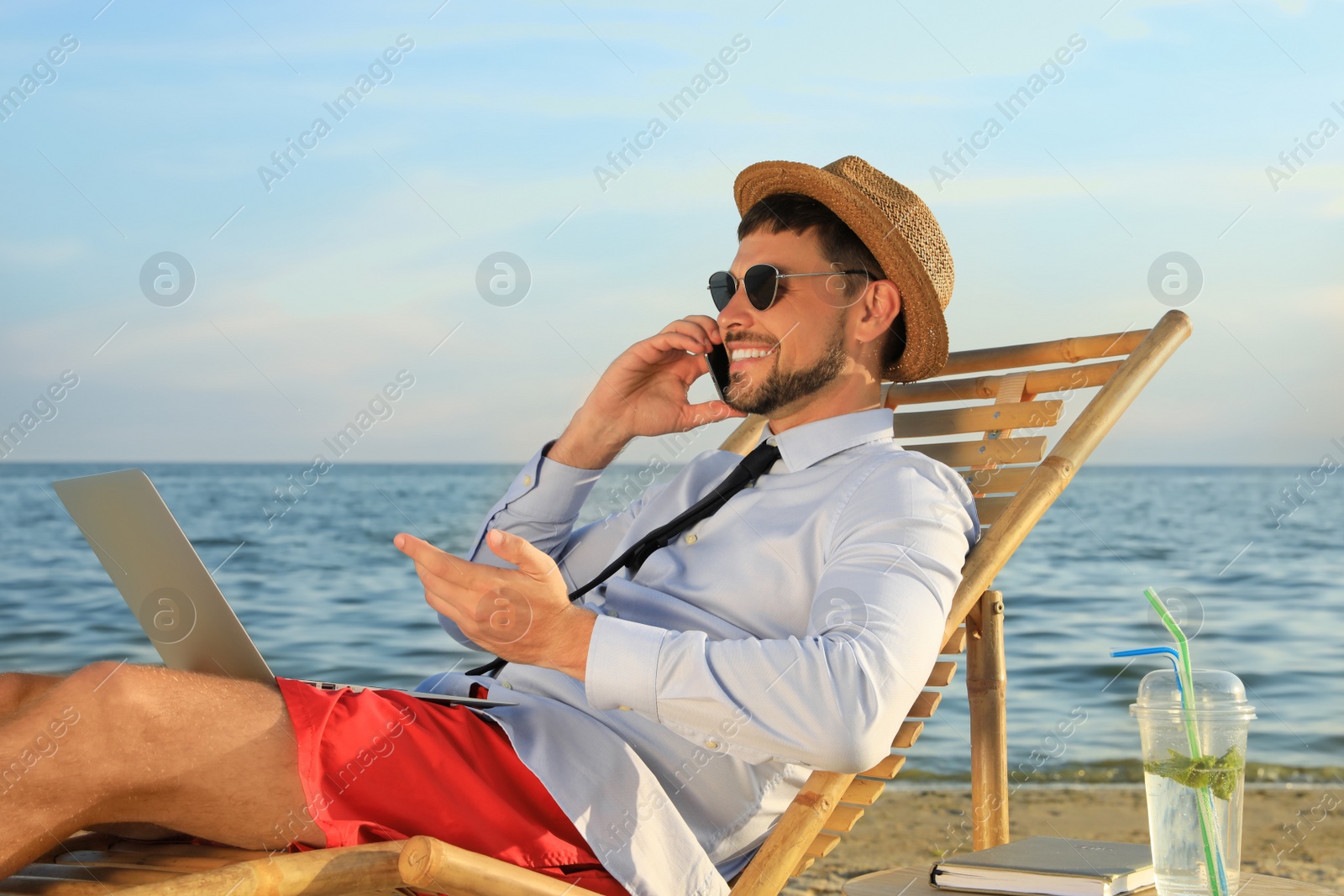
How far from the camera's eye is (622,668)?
168 cm

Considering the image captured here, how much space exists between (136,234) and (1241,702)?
20119 millimetres

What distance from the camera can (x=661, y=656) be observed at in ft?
5.50

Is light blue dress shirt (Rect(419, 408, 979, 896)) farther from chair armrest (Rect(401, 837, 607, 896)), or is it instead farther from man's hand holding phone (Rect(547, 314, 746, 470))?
chair armrest (Rect(401, 837, 607, 896))

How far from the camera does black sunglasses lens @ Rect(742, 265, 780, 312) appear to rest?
7.73ft

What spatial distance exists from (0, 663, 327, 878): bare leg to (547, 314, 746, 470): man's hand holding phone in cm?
105

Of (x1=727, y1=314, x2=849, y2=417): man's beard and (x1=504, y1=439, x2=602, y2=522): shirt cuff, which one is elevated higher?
(x1=727, y1=314, x2=849, y2=417): man's beard

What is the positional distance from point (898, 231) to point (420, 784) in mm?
1425

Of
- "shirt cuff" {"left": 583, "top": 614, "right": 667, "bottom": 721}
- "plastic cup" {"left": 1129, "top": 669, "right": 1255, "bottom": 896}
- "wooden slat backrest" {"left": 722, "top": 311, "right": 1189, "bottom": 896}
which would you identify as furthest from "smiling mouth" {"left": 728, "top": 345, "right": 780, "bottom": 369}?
"plastic cup" {"left": 1129, "top": 669, "right": 1255, "bottom": 896}

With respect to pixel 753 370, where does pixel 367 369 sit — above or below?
above

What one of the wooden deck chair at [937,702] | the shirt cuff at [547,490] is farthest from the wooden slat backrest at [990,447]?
the shirt cuff at [547,490]

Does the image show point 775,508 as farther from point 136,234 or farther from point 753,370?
point 136,234

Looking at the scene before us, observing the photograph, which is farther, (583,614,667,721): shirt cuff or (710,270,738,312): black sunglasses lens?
(710,270,738,312): black sunglasses lens

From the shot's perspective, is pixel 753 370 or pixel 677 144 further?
pixel 677 144

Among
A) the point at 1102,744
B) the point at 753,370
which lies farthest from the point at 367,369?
the point at 753,370
